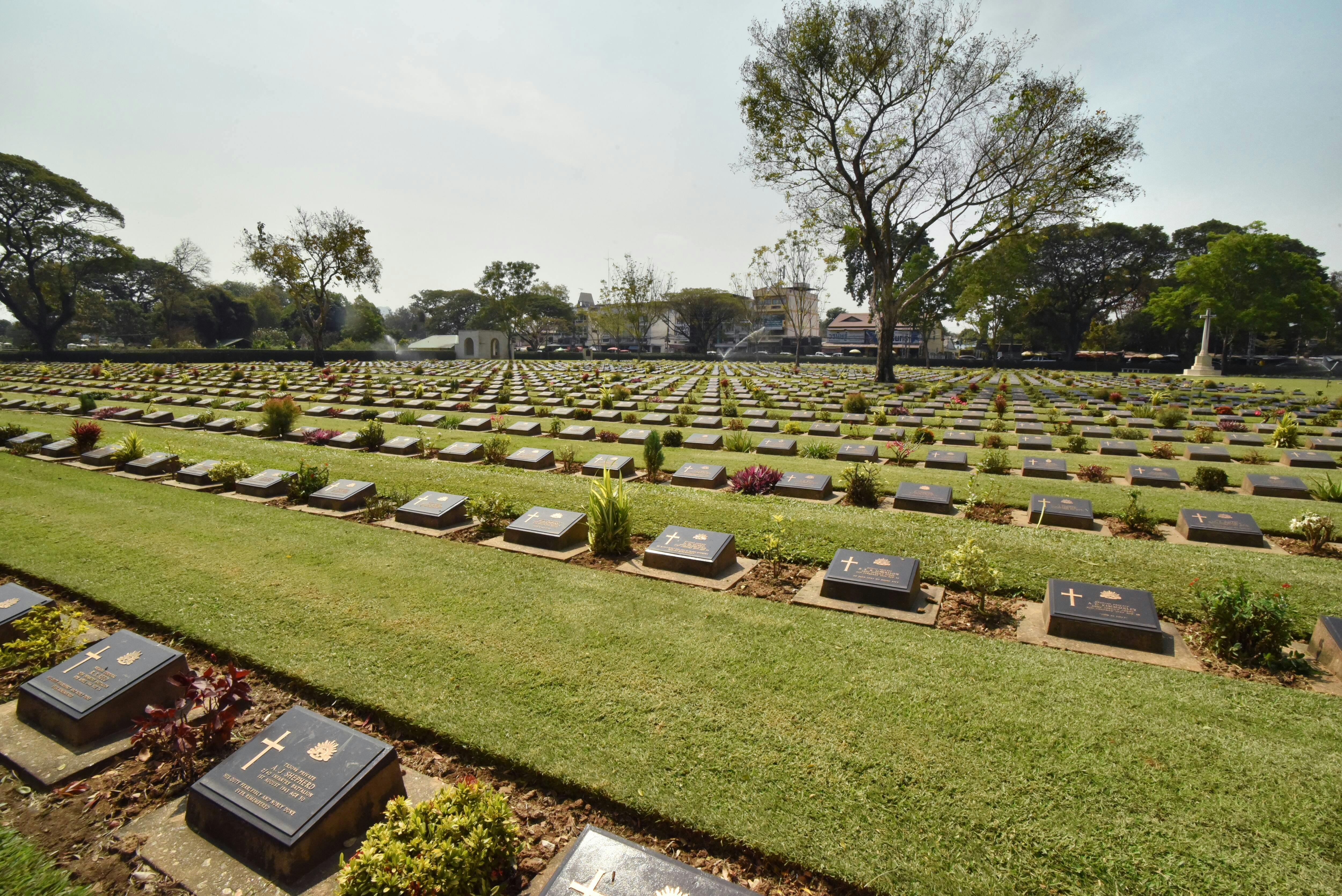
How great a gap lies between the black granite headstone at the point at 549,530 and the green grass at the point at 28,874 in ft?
13.6

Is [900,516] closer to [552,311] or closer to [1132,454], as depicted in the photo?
[1132,454]

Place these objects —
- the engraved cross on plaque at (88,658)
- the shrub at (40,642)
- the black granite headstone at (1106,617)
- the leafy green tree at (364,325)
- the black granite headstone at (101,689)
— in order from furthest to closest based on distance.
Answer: the leafy green tree at (364,325) → the black granite headstone at (1106,617) → the shrub at (40,642) → the engraved cross on plaque at (88,658) → the black granite headstone at (101,689)

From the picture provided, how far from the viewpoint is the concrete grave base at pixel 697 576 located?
219 inches

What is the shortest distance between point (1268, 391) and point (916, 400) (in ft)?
50.7

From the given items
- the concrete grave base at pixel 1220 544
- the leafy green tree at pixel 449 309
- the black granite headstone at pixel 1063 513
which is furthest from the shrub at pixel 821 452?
the leafy green tree at pixel 449 309

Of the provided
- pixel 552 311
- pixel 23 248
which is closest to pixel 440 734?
pixel 23 248

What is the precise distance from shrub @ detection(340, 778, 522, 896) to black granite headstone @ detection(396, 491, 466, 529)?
479cm

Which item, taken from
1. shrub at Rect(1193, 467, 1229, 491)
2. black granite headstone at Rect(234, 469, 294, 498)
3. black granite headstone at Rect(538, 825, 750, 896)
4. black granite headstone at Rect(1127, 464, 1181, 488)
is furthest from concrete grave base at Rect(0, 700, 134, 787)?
shrub at Rect(1193, 467, 1229, 491)

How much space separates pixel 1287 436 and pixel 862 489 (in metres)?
10.9

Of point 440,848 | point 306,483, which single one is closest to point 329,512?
point 306,483

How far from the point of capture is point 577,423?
15086mm

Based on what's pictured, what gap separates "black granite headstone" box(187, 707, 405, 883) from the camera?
2.51 metres

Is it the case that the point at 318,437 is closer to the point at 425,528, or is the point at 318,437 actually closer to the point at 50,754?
the point at 425,528

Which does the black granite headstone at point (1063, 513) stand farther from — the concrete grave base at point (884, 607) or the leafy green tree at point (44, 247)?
the leafy green tree at point (44, 247)
